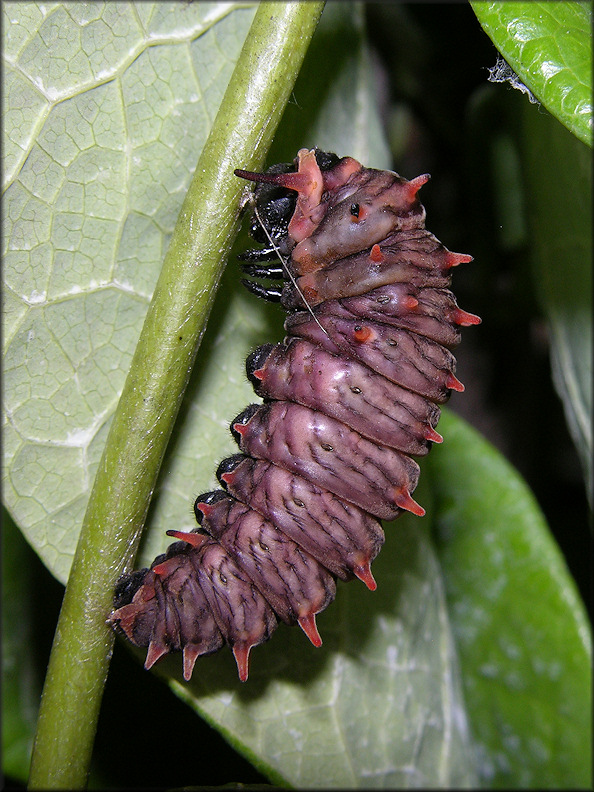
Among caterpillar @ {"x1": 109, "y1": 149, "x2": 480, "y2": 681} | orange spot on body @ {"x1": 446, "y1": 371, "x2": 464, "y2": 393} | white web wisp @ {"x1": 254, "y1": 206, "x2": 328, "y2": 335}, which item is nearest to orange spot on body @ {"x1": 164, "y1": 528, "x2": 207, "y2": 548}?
caterpillar @ {"x1": 109, "y1": 149, "x2": 480, "y2": 681}

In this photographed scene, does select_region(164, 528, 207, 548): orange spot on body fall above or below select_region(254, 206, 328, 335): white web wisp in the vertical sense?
below

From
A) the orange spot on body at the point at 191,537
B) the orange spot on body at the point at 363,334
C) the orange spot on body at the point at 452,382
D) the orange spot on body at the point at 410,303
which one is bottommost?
the orange spot on body at the point at 191,537

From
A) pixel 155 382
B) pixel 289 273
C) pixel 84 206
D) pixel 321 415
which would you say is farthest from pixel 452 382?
pixel 84 206

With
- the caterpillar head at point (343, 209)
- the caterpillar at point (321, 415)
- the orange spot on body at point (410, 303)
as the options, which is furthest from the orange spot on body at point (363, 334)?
the caterpillar head at point (343, 209)

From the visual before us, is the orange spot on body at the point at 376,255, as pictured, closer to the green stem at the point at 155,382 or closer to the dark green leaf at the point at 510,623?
the green stem at the point at 155,382

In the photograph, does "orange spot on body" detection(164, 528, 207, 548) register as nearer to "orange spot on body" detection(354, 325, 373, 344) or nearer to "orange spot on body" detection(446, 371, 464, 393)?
"orange spot on body" detection(354, 325, 373, 344)

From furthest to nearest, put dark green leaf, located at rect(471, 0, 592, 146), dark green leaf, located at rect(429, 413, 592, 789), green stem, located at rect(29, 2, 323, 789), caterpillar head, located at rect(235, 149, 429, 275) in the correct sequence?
dark green leaf, located at rect(429, 413, 592, 789)
caterpillar head, located at rect(235, 149, 429, 275)
green stem, located at rect(29, 2, 323, 789)
dark green leaf, located at rect(471, 0, 592, 146)
